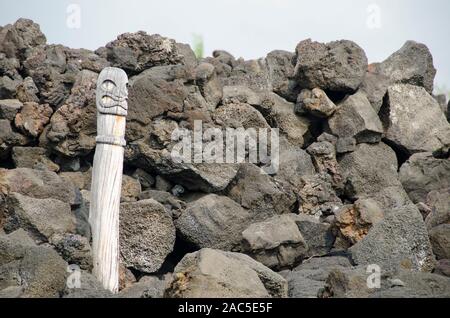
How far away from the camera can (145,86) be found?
12430mm

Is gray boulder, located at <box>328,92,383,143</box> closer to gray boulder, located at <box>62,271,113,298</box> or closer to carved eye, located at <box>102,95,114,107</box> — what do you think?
carved eye, located at <box>102,95,114,107</box>

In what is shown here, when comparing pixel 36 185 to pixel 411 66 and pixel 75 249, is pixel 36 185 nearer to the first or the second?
pixel 75 249

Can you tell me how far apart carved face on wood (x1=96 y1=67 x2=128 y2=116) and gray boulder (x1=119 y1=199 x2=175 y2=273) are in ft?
7.16

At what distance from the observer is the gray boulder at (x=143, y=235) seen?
10.8 m

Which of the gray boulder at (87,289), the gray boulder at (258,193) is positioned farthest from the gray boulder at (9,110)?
the gray boulder at (87,289)

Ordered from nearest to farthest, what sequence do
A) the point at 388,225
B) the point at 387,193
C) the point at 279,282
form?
the point at 279,282, the point at 388,225, the point at 387,193

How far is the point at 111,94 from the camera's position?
29.7 feet

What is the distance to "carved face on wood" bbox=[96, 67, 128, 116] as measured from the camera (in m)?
9.01

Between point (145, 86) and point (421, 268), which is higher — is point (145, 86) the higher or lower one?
the higher one

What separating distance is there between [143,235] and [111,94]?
105 inches
